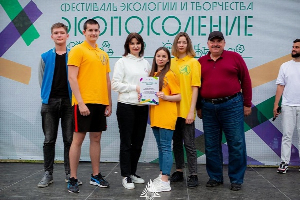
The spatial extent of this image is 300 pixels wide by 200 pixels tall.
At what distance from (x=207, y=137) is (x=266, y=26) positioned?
196cm

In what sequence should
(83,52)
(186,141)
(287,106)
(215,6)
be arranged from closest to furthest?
(83,52), (186,141), (287,106), (215,6)

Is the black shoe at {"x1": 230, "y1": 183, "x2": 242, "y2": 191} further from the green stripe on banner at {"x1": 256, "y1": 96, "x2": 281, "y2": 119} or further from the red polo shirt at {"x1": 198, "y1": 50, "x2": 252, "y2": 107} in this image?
the green stripe on banner at {"x1": 256, "y1": 96, "x2": 281, "y2": 119}

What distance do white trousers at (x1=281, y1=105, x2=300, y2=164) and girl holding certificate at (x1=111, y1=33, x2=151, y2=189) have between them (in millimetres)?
1948

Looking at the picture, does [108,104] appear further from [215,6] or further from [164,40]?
[215,6]

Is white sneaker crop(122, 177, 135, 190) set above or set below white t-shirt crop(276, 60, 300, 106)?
below

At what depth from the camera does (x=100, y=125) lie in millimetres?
3982

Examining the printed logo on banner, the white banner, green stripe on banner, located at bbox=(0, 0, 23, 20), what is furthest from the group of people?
green stripe on banner, located at bbox=(0, 0, 23, 20)

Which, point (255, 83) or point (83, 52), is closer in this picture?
point (83, 52)

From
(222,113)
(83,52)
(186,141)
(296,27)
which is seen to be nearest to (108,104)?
(83,52)

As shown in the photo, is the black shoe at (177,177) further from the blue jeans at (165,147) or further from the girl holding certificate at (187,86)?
the blue jeans at (165,147)

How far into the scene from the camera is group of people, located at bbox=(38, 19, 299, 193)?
3906 mm

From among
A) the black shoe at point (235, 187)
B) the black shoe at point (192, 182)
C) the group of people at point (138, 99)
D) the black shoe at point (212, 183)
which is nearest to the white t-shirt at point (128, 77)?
the group of people at point (138, 99)

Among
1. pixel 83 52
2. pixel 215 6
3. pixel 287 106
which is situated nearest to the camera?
pixel 83 52

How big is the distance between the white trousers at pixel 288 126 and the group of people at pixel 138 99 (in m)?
1.08
